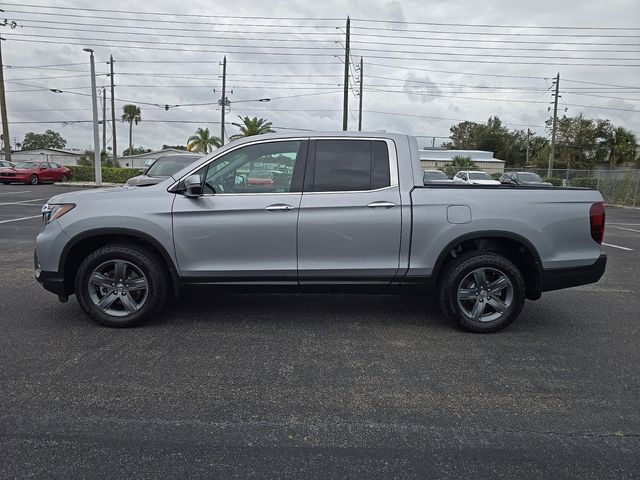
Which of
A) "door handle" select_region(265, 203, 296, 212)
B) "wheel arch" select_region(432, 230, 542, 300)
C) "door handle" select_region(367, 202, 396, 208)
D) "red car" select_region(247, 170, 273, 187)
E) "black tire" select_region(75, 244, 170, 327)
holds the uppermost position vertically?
"red car" select_region(247, 170, 273, 187)

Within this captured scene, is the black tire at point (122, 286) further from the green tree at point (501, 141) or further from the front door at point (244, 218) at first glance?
the green tree at point (501, 141)

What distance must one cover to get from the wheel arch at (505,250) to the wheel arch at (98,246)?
2457 mm

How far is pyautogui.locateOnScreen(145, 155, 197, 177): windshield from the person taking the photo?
41.2 ft

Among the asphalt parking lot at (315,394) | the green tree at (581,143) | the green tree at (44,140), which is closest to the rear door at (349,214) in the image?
the asphalt parking lot at (315,394)

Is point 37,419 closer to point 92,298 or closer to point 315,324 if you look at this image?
point 92,298

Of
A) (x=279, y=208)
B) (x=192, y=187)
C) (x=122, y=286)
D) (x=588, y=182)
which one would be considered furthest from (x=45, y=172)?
(x=588, y=182)

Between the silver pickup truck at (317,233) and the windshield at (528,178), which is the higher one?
the windshield at (528,178)

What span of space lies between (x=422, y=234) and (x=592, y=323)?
214cm

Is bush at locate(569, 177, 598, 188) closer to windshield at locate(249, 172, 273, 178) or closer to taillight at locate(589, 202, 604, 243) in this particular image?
taillight at locate(589, 202, 604, 243)

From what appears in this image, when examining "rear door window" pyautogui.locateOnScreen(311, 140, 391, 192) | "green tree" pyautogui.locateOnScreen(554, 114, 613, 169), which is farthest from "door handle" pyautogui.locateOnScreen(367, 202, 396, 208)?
"green tree" pyautogui.locateOnScreen(554, 114, 613, 169)

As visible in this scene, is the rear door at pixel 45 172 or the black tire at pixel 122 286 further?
the rear door at pixel 45 172

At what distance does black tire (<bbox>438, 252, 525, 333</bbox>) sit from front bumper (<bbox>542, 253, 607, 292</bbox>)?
Answer: 228 mm

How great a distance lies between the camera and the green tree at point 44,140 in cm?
10462

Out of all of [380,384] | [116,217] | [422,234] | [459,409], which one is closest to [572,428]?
[459,409]
